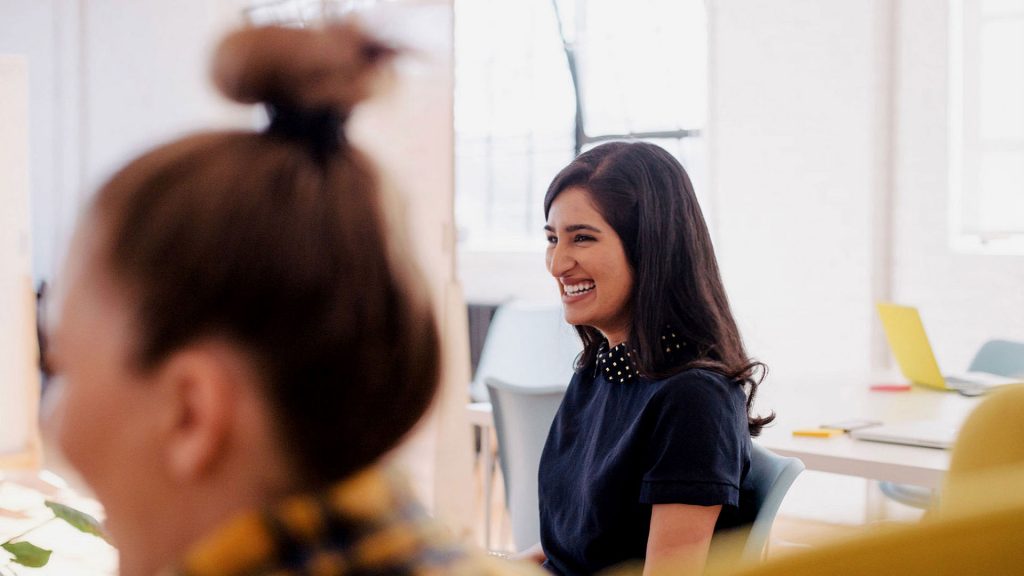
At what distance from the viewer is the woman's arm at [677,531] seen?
61.7 inches

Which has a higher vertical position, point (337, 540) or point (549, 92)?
point (549, 92)

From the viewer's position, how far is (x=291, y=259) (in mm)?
671

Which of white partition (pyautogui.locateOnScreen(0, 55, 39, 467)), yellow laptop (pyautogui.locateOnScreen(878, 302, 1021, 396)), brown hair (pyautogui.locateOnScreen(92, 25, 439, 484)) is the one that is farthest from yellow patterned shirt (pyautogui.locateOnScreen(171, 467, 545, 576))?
white partition (pyautogui.locateOnScreen(0, 55, 39, 467))

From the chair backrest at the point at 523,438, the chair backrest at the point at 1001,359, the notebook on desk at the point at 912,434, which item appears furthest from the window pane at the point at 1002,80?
the chair backrest at the point at 523,438

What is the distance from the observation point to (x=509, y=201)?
7.02m

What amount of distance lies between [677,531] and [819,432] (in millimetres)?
1060

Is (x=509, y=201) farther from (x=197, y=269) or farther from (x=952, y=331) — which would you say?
(x=197, y=269)

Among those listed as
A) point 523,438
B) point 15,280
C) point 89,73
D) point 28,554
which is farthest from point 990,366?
point 89,73

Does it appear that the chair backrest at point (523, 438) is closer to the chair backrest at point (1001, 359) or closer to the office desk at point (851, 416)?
the office desk at point (851, 416)

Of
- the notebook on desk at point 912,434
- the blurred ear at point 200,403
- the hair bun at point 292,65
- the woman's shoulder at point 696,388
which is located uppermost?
the hair bun at point 292,65

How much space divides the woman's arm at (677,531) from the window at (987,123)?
330cm

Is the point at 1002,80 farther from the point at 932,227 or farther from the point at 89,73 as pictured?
the point at 89,73

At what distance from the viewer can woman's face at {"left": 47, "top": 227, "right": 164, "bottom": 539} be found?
2.23 feet

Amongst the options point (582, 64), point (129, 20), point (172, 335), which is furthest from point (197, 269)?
point (129, 20)
